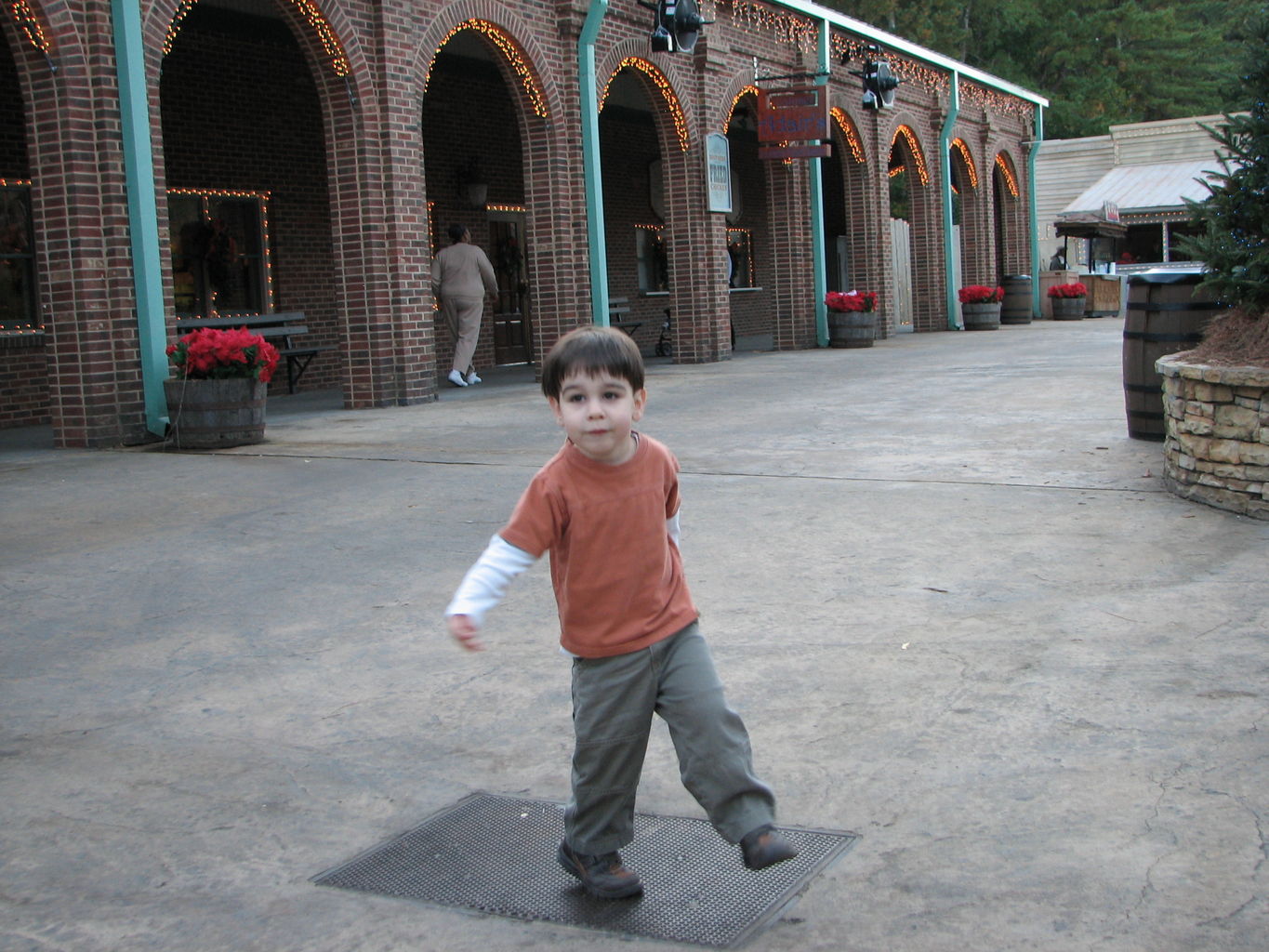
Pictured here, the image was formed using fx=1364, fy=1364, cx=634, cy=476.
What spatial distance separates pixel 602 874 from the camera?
2.83 m

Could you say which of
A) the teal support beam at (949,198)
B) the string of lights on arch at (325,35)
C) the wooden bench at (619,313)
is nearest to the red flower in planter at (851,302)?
the wooden bench at (619,313)

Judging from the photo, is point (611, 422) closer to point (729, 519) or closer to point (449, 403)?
point (729, 519)

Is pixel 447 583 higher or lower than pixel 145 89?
lower

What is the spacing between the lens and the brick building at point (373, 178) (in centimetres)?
987

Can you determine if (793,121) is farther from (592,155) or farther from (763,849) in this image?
(763,849)

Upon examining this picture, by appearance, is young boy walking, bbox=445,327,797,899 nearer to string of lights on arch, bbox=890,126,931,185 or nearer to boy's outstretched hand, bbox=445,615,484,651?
boy's outstretched hand, bbox=445,615,484,651

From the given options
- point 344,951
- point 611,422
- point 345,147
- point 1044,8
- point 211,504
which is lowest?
point 344,951

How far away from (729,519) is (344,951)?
4.14 m

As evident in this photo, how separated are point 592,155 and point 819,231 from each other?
685 cm

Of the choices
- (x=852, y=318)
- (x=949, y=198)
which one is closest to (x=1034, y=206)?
(x=949, y=198)

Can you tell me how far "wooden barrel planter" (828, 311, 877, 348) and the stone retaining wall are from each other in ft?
46.4

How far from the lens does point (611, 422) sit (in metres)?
2.73

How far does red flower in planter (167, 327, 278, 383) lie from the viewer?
982cm

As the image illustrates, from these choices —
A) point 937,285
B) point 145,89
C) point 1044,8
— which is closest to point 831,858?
point 145,89
